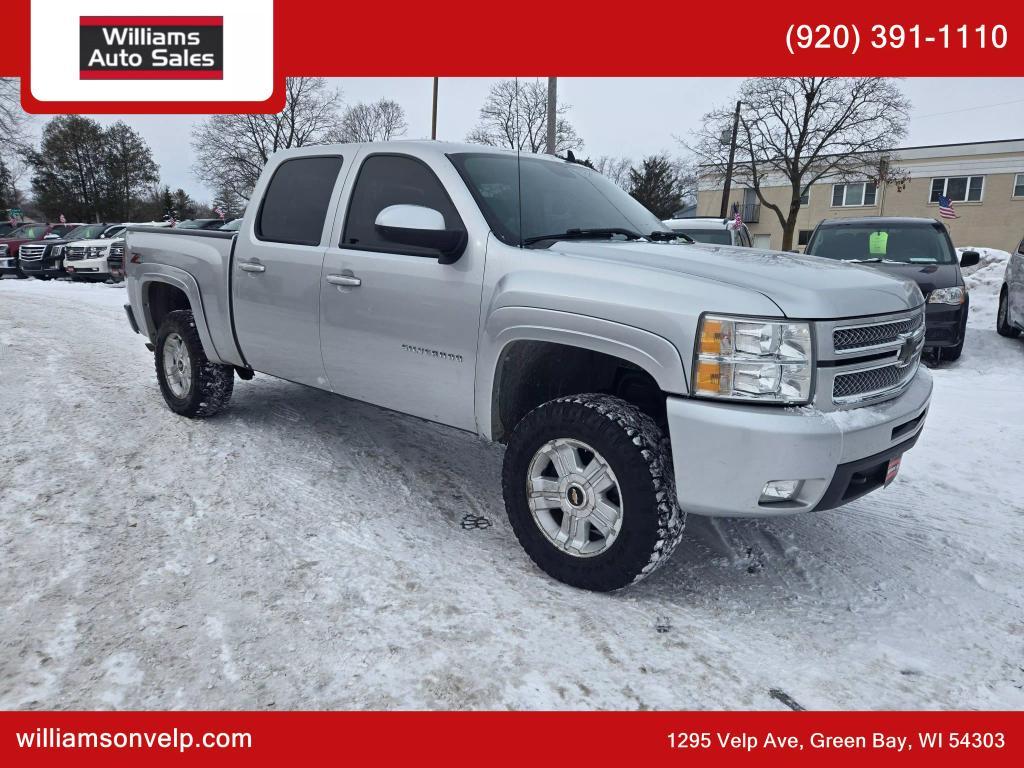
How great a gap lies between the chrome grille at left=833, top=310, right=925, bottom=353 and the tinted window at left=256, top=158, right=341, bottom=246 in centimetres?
284

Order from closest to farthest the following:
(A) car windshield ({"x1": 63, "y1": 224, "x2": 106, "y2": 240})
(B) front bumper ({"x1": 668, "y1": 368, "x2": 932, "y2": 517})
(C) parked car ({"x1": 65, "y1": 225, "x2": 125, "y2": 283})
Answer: (B) front bumper ({"x1": 668, "y1": 368, "x2": 932, "y2": 517}) → (C) parked car ({"x1": 65, "y1": 225, "x2": 125, "y2": 283}) → (A) car windshield ({"x1": 63, "y1": 224, "x2": 106, "y2": 240})

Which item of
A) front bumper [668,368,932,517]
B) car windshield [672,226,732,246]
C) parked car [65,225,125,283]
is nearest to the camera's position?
front bumper [668,368,932,517]

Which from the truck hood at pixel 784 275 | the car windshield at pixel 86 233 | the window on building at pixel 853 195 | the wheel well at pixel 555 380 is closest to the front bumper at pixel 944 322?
the truck hood at pixel 784 275

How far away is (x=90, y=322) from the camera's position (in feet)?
31.9

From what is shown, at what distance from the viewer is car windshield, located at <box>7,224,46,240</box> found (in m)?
22.0

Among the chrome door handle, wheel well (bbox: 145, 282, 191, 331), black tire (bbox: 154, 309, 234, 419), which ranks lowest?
black tire (bbox: 154, 309, 234, 419)

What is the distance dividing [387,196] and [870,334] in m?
2.49

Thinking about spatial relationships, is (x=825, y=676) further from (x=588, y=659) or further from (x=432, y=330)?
(x=432, y=330)

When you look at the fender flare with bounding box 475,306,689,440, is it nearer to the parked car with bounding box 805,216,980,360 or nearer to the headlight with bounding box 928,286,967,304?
the parked car with bounding box 805,216,980,360

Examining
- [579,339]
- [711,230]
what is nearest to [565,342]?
[579,339]

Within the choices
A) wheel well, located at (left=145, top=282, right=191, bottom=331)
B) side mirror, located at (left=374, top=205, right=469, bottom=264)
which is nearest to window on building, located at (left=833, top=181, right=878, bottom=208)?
wheel well, located at (left=145, top=282, right=191, bottom=331)

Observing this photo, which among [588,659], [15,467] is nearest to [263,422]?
[15,467]

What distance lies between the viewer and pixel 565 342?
298cm

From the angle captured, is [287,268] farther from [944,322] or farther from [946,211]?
[946,211]
